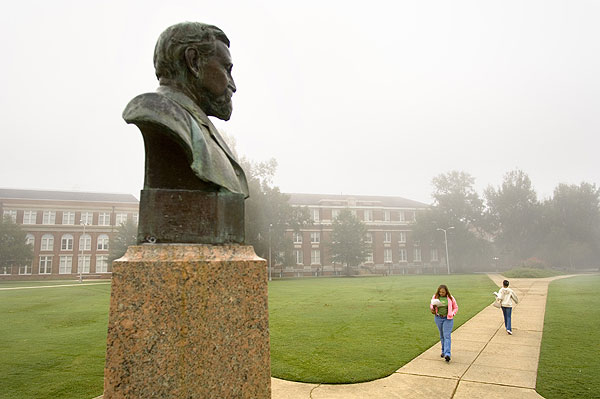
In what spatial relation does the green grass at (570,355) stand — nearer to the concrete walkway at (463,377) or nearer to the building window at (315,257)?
the concrete walkway at (463,377)

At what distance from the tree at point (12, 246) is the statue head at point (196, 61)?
5290cm

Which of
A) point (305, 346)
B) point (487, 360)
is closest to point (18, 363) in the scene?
point (305, 346)

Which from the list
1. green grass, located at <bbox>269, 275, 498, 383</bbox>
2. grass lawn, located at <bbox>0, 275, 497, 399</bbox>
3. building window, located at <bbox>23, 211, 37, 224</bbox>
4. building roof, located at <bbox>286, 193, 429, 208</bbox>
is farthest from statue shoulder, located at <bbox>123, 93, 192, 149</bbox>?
building window, located at <bbox>23, 211, 37, 224</bbox>

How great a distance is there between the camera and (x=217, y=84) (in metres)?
3.29

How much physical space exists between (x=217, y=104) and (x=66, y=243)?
Result: 203 ft

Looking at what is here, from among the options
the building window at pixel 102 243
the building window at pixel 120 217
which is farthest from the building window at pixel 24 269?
the building window at pixel 120 217

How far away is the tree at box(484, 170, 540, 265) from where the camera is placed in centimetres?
5697

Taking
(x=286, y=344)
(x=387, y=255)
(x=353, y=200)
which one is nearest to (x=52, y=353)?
(x=286, y=344)

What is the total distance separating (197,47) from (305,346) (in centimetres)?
713

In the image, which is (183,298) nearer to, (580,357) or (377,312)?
(580,357)

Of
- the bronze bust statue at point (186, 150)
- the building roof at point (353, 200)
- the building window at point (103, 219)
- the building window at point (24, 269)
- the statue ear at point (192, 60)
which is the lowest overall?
the building window at point (24, 269)

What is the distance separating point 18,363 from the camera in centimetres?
731

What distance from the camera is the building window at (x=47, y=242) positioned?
54.5 meters

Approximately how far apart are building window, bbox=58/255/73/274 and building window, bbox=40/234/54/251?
7.21 ft
